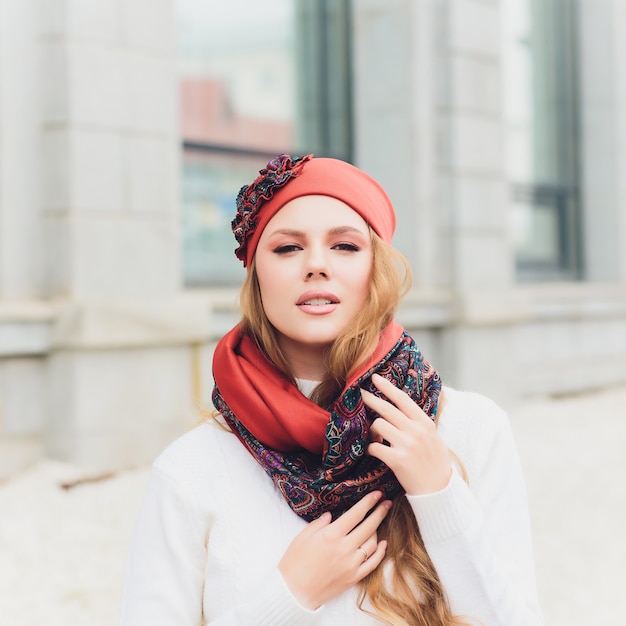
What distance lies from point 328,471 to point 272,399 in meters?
0.19

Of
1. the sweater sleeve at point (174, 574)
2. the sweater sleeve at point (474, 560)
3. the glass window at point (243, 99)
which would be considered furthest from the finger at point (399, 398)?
the glass window at point (243, 99)

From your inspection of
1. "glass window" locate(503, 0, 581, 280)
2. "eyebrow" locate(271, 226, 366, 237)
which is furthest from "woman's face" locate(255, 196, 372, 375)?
"glass window" locate(503, 0, 581, 280)

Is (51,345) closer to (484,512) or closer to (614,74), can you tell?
(484,512)

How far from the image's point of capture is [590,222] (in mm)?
9516

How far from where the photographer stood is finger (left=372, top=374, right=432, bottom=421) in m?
1.69

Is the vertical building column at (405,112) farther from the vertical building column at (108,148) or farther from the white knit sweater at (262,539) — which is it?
the white knit sweater at (262,539)

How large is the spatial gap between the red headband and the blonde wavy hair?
0.06 m

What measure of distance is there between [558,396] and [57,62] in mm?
5590

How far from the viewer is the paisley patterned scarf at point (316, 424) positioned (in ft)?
5.57

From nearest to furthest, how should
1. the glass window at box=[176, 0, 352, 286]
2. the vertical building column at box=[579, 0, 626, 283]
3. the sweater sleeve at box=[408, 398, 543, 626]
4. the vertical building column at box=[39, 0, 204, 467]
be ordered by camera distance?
1. the sweater sleeve at box=[408, 398, 543, 626]
2. the vertical building column at box=[39, 0, 204, 467]
3. the glass window at box=[176, 0, 352, 286]
4. the vertical building column at box=[579, 0, 626, 283]

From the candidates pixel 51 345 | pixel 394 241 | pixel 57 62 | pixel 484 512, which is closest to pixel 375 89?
pixel 394 241

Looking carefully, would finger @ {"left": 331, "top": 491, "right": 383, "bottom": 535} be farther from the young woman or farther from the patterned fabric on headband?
the patterned fabric on headband

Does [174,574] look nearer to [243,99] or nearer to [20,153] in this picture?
[20,153]

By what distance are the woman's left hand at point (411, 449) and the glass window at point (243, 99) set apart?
4.89m
